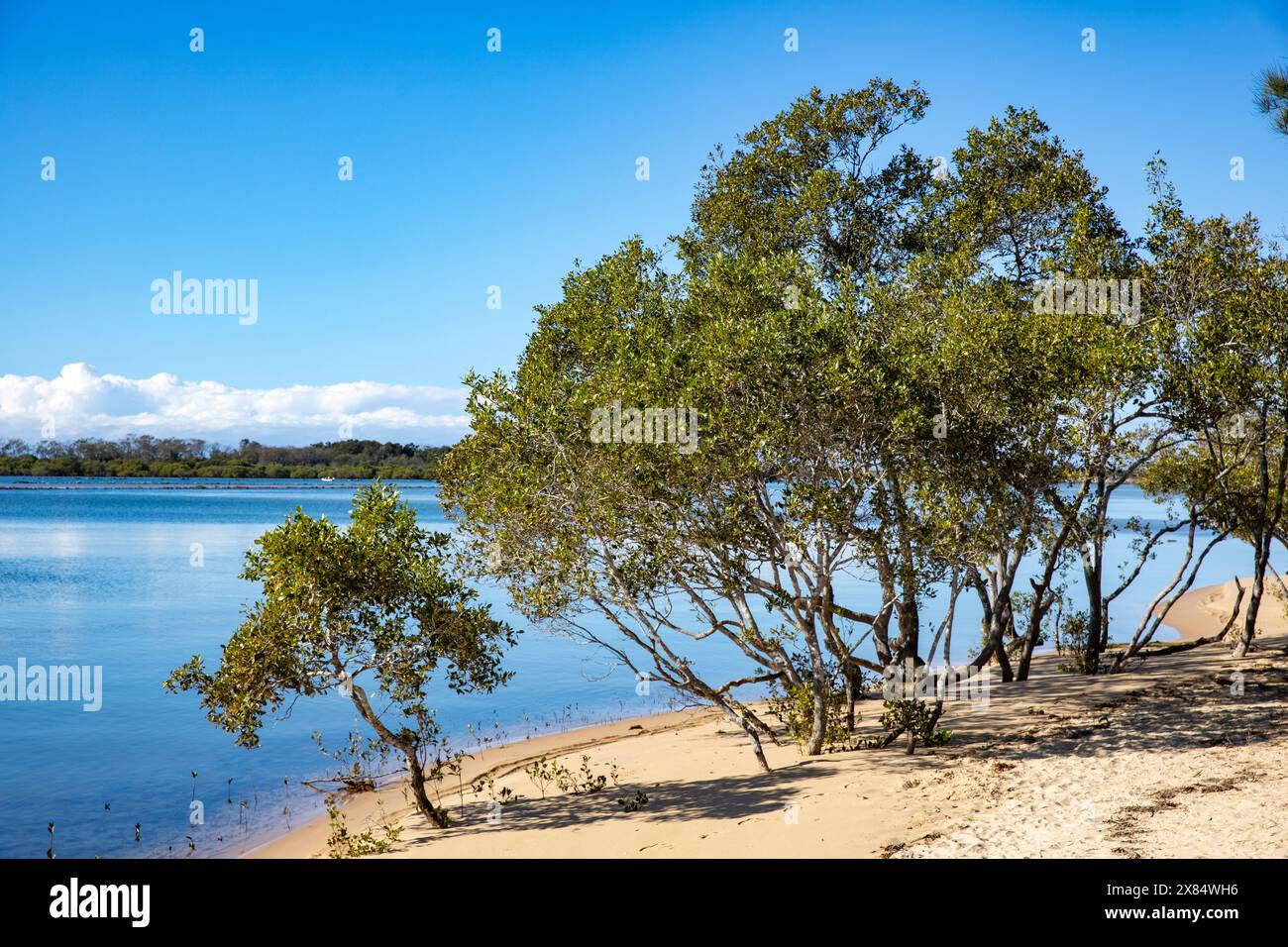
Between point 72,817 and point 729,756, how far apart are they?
12.7 metres

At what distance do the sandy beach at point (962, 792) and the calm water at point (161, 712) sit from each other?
292cm

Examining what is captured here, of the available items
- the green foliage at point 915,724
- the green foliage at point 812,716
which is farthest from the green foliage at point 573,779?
the green foliage at point 915,724

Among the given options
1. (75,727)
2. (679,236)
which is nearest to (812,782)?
(679,236)

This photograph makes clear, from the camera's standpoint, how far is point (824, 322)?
13648 mm

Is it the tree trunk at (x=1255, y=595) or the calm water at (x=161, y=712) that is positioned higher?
the tree trunk at (x=1255, y=595)

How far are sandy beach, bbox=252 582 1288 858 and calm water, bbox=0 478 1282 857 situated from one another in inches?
115

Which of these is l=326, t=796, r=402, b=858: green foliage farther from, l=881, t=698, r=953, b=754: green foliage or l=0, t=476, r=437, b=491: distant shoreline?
l=0, t=476, r=437, b=491: distant shoreline

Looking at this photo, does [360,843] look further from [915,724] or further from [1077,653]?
[1077,653]

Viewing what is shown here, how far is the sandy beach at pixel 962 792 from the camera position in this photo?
11016 millimetres

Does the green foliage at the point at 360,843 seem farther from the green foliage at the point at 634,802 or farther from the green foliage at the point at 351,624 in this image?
the green foliage at the point at 634,802

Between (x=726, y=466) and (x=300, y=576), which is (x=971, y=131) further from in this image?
(x=300, y=576)

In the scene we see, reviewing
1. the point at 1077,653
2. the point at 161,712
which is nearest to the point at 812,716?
the point at 1077,653

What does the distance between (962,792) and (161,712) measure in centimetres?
2262

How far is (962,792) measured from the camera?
13148 mm
